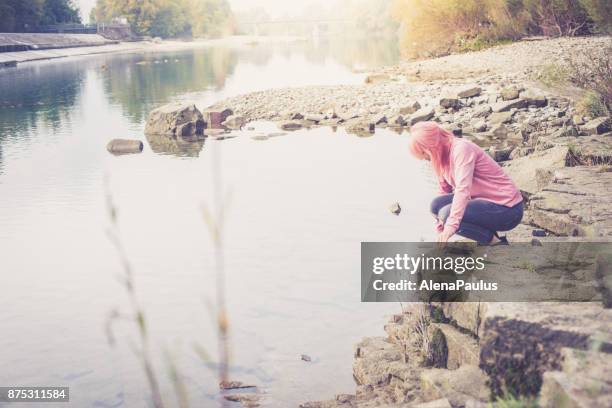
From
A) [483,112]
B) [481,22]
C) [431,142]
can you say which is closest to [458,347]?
[431,142]

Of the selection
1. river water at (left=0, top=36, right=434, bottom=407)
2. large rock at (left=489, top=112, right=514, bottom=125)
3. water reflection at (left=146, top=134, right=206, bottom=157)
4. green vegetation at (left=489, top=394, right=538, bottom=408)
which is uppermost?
green vegetation at (left=489, top=394, right=538, bottom=408)

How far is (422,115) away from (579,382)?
18.9m

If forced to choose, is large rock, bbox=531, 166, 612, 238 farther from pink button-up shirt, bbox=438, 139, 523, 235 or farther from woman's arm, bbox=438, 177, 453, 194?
woman's arm, bbox=438, 177, 453, 194

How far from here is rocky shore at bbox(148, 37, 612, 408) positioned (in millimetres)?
3914

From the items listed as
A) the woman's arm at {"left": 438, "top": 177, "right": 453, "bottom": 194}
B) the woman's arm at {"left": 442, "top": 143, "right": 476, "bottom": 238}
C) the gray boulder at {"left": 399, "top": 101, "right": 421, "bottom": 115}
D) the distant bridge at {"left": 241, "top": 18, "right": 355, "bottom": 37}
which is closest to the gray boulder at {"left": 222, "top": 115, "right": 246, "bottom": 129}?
the gray boulder at {"left": 399, "top": 101, "right": 421, "bottom": 115}

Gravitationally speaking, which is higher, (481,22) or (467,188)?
(481,22)

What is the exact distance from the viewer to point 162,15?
117m

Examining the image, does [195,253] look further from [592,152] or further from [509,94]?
[509,94]

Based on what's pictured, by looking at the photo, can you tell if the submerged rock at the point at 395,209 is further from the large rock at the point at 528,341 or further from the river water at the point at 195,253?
the large rock at the point at 528,341

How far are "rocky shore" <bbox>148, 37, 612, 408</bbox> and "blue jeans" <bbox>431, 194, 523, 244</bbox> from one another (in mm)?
454

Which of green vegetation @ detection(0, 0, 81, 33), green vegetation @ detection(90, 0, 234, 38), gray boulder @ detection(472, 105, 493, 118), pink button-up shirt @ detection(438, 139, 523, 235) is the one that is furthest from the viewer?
green vegetation @ detection(90, 0, 234, 38)

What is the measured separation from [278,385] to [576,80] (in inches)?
575

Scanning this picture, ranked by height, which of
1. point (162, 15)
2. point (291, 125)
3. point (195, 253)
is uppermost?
point (162, 15)

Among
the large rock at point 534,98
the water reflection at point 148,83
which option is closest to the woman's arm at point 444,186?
the large rock at point 534,98
